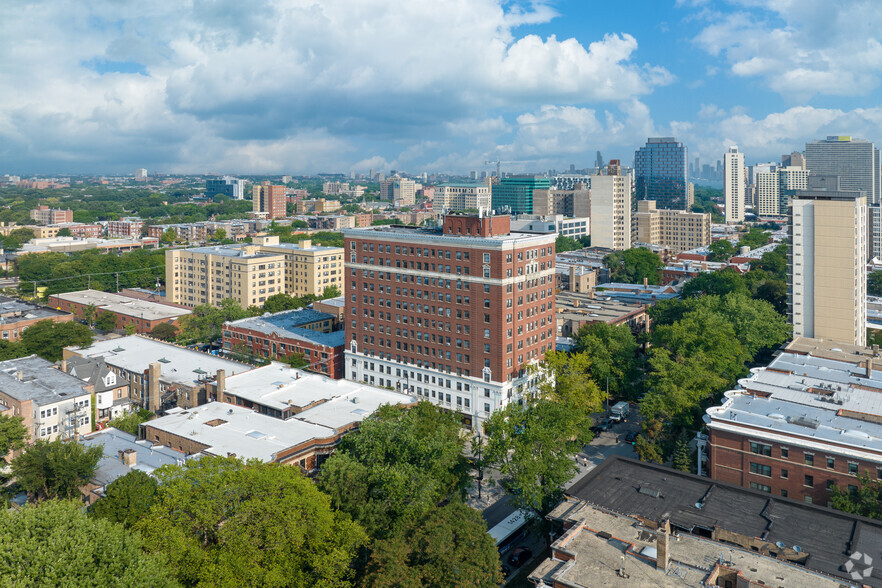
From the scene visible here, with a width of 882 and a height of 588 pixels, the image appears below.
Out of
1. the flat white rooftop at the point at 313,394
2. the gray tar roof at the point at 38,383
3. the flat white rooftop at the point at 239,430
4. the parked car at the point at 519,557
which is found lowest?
the parked car at the point at 519,557

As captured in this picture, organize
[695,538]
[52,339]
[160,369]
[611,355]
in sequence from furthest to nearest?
1. [52,339]
2. [611,355]
3. [160,369]
4. [695,538]

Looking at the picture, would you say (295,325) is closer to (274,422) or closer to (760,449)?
(274,422)

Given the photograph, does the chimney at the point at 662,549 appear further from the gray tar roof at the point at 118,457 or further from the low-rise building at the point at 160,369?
the low-rise building at the point at 160,369

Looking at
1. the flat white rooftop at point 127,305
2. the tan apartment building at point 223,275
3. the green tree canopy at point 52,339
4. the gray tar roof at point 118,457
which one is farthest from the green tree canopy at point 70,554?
the tan apartment building at point 223,275

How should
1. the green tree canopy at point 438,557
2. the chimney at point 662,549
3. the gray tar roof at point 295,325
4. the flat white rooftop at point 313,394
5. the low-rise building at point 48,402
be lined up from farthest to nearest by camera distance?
the gray tar roof at point 295,325
the low-rise building at point 48,402
the flat white rooftop at point 313,394
the green tree canopy at point 438,557
the chimney at point 662,549

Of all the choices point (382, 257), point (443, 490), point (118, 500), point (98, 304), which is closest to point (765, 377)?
point (443, 490)

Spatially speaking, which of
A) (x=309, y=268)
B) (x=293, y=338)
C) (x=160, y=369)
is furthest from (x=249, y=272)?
(x=160, y=369)

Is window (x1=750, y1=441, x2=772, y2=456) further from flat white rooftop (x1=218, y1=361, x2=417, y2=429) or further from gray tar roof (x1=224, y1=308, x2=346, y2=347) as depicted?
gray tar roof (x1=224, y1=308, x2=346, y2=347)
